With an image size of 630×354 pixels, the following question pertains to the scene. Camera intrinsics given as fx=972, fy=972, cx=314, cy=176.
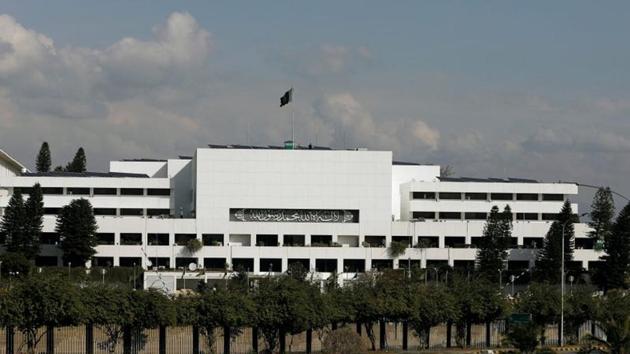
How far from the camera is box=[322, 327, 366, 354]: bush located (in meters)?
46.1

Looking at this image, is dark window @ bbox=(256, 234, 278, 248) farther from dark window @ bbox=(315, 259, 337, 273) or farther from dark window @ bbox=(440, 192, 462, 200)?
dark window @ bbox=(440, 192, 462, 200)

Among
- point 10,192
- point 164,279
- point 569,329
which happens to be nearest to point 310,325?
point 569,329

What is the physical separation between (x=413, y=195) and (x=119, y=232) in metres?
32.5

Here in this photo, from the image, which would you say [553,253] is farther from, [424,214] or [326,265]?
[326,265]

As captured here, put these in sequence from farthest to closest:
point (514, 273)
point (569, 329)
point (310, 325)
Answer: point (514, 273) < point (569, 329) < point (310, 325)

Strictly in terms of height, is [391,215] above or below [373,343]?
above

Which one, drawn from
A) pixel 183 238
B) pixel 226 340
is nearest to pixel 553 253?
pixel 183 238

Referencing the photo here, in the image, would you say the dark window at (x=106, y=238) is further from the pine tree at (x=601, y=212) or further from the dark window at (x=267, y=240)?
the pine tree at (x=601, y=212)

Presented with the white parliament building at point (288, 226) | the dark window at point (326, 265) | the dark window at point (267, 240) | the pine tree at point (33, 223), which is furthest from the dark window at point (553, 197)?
the pine tree at point (33, 223)

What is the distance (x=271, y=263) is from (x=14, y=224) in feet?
86.4

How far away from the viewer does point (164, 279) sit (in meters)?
94.4

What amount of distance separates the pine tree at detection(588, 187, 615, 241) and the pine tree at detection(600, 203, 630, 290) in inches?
455

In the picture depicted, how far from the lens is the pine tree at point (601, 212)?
343ft

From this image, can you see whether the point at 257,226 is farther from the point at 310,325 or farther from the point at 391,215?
the point at 310,325
